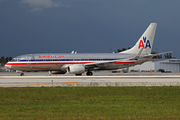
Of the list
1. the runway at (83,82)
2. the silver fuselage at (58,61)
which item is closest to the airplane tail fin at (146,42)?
the silver fuselage at (58,61)

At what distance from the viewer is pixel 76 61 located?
4959 centimetres

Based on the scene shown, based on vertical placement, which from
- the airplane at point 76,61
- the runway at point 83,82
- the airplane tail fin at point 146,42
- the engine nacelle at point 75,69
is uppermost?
the airplane tail fin at point 146,42

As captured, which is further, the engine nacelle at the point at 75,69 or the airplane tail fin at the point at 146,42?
the airplane tail fin at the point at 146,42

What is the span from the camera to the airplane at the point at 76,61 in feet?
157

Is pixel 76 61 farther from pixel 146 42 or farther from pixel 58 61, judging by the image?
pixel 146 42

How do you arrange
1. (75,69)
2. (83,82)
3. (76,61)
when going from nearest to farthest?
(83,82)
(75,69)
(76,61)

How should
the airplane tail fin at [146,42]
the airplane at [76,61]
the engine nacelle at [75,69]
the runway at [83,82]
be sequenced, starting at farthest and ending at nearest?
the airplane tail fin at [146,42], the airplane at [76,61], the engine nacelle at [75,69], the runway at [83,82]

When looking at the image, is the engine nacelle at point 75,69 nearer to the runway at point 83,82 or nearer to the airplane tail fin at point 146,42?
the airplane tail fin at point 146,42

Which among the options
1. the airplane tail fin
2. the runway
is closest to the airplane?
the airplane tail fin

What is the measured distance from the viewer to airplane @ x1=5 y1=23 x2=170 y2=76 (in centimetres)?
4775

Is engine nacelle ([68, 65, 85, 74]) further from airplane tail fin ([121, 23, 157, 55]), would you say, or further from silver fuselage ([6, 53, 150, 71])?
airplane tail fin ([121, 23, 157, 55])

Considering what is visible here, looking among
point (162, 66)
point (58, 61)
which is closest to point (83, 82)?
point (58, 61)
